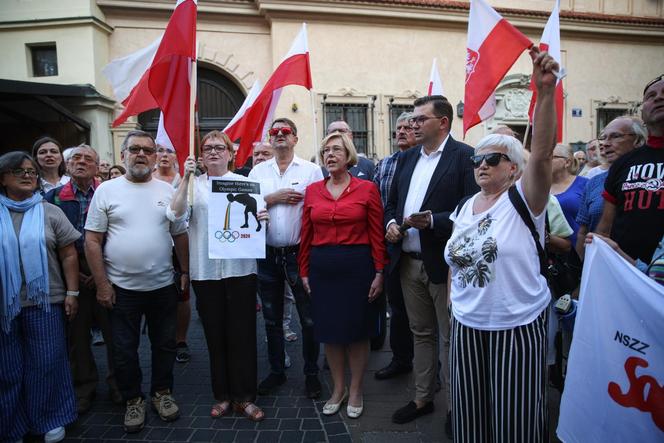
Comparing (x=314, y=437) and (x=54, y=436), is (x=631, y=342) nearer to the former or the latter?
(x=314, y=437)

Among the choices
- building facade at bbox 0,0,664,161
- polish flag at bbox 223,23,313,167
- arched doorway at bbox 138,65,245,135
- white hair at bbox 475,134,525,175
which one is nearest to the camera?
white hair at bbox 475,134,525,175

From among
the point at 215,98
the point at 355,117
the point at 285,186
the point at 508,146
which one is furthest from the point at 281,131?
the point at 215,98

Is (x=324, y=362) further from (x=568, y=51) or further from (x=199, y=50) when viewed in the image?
(x=568, y=51)

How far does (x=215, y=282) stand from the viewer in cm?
344

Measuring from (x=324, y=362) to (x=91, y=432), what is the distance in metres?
2.19

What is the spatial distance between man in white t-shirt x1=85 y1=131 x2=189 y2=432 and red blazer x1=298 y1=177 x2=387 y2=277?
1186 millimetres

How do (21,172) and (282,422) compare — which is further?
(282,422)

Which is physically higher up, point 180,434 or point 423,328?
point 423,328

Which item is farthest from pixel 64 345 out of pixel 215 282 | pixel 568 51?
pixel 568 51

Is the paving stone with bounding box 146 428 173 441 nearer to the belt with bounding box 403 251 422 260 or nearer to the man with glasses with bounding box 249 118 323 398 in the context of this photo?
the man with glasses with bounding box 249 118 323 398

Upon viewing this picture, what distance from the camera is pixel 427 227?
9.86 feet

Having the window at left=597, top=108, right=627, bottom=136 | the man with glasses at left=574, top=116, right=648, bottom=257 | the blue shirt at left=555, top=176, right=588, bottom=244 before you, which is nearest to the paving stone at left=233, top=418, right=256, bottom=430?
the man with glasses at left=574, top=116, right=648, bottom=257

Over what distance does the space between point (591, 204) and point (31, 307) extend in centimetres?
455

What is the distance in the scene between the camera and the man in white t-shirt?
10.9ft
